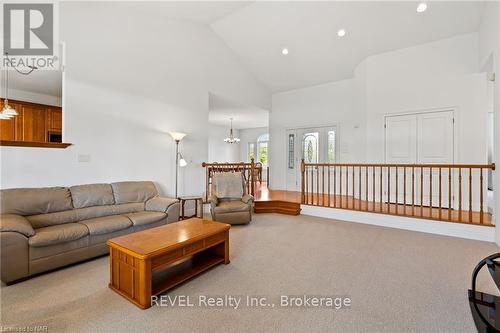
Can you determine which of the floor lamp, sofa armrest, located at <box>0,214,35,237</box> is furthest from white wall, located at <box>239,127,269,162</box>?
sofa armrest, located at <box>0,214,35,237</box>

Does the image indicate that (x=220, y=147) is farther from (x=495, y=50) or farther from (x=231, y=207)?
(x=495, y=50)

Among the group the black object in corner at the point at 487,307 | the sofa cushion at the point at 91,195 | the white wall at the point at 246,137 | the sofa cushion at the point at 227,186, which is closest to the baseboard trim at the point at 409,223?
the sofa cushion at the point at 227,186

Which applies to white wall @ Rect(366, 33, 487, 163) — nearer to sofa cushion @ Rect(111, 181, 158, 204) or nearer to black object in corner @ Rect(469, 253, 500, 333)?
black object in corner @ Rect(469, 253, 500, 333)

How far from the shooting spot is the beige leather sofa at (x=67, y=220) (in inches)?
93.8

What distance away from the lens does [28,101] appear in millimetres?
5520

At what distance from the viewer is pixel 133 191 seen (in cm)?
399

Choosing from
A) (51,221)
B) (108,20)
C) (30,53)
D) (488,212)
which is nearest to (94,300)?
(51,221)

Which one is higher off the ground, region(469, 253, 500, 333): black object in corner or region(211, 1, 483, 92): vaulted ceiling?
region(211, 1, 483, 92): vaulted ceiling

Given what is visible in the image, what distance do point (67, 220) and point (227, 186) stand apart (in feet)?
9.01

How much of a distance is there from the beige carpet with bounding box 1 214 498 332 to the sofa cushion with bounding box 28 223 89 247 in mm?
380

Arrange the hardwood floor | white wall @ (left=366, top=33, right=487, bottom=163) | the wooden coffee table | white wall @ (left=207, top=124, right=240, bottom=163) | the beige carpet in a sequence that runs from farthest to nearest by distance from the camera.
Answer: white wall @ (left=207, top=124, right=240, bottom=163), white wall @ (left=366, top=33, right=487, bottom=163), the hardwood floor, the wooden coffee table, the beige carpet

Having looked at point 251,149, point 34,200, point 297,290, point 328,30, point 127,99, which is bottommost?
point 297,290

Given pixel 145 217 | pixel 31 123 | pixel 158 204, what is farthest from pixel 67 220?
pixel 31 123

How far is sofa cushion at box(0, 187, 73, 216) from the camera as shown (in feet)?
9.16
